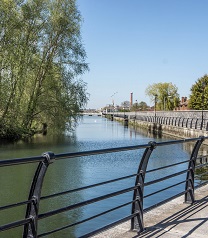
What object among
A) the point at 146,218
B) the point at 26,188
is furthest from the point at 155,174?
the point at 146,218

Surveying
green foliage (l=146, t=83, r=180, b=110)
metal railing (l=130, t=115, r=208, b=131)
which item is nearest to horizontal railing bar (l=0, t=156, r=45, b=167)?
metal railing (l=130, t=115, r=208, b=131)

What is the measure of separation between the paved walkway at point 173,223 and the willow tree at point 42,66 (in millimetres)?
23957

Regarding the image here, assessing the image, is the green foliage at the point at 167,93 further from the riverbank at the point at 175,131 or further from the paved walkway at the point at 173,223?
the paved walkway at the point at 173,223

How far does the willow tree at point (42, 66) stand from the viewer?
1125 inches

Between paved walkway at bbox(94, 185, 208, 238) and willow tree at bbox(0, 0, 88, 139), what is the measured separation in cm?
2396

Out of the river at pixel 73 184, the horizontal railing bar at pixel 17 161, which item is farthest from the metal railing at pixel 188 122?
the horizontal railing bar at pixel 17 161

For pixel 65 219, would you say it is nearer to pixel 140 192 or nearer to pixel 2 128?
pixel 140 192

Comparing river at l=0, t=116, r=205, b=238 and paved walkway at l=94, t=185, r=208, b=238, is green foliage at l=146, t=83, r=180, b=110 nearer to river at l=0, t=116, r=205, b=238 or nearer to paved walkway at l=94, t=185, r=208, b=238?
river at l=0, t=116, r=205, b=238

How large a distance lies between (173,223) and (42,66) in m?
28.1

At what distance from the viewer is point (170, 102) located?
4200 inches

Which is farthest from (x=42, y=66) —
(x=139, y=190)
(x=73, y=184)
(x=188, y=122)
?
(x=139, y=190)

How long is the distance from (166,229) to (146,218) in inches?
21.6

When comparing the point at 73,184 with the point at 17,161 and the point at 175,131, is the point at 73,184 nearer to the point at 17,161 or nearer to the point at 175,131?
the point at 17,161

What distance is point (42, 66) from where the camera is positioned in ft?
104
